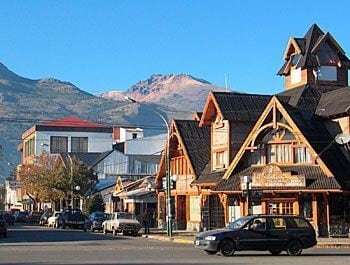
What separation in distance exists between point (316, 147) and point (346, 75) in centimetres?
1391

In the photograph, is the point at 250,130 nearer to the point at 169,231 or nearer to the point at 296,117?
the point at 296,117

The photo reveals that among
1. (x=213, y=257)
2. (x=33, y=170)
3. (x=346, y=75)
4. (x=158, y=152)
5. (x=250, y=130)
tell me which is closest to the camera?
(x=213, y=257)

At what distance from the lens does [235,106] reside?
53156 millimetres

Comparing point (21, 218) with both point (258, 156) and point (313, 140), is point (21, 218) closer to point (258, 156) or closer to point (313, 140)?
point (258, 156)

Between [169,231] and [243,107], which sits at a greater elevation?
[243,107]

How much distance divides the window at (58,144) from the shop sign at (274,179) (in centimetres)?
8798

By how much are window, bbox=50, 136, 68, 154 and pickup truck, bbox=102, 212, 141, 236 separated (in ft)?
258

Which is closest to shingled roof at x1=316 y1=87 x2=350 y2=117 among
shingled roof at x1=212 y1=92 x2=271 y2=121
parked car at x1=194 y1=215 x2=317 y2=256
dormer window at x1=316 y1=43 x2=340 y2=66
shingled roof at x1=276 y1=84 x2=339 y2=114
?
shingled roof at x1=276 y1=84 x2=339 y2=114

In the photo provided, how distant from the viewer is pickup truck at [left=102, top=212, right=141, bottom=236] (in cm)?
5197

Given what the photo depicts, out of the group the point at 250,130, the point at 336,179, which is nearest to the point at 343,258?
the point at 336,179

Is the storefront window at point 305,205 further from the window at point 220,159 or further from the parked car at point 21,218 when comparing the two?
the parked car at point 21,218

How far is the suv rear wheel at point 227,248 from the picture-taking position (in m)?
29.8

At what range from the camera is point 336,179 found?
44312 mm

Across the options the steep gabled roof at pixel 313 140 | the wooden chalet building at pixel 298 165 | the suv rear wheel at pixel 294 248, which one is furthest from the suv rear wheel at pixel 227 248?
the steep gabled roof at pixel 313 140
